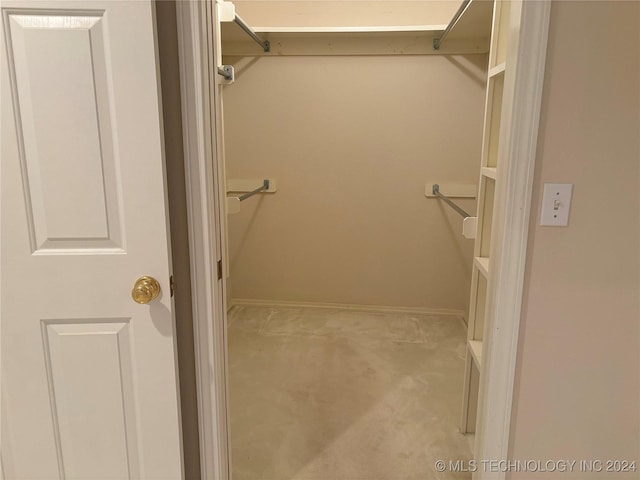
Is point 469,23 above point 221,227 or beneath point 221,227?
above

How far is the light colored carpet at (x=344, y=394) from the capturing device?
183 cm

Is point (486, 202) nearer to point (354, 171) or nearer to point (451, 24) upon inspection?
point (451, 24)

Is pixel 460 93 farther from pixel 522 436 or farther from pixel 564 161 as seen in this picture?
pixel 522 436

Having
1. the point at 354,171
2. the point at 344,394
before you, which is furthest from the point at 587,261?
the point at 354,171

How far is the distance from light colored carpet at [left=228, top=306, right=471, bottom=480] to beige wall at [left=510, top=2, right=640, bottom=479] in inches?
26.2

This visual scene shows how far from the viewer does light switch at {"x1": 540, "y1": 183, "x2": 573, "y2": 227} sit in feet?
3.72

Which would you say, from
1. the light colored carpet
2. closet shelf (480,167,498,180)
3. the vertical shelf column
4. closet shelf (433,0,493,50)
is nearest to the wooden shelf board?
closet shelf (433,0,493,50)

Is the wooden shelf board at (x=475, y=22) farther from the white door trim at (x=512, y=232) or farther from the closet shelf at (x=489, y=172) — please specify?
the white door trim at (x=512, y=232)

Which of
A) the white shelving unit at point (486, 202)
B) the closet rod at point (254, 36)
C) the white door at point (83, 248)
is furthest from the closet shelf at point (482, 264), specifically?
the closet rod at point (254, 36)

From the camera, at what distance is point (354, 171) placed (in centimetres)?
319

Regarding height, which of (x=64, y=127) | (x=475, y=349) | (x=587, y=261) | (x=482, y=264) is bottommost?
(x=475, y=349)

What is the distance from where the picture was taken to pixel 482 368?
4.51 ft

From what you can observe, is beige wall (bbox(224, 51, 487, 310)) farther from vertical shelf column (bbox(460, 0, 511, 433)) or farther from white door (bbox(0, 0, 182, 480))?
white door (bbox(0, 0, 182, 480))

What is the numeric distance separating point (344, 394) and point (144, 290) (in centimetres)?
149
